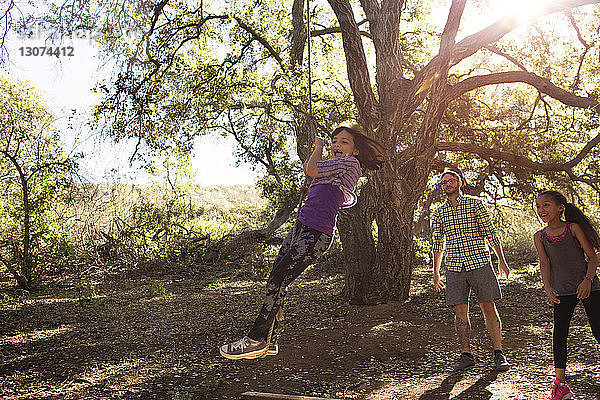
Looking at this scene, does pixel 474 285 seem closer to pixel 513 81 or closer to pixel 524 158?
pixel 513 81

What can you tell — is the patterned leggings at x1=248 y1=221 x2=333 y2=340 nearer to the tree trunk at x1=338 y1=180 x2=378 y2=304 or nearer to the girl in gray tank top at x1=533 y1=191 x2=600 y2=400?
the girl in gray tank top at x1=533 y1=191 x2=600 y2=400

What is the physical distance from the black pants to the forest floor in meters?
0.50

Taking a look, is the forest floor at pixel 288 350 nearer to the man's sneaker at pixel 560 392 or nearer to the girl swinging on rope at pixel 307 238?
the man's sneaker at pixel 560 392

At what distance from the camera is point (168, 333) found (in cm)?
736

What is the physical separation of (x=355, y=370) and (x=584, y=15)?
343 inches

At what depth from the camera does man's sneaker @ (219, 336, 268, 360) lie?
345 cm

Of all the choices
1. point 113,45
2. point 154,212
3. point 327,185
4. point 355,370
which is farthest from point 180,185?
point 327,185

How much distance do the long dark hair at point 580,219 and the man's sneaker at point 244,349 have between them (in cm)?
228

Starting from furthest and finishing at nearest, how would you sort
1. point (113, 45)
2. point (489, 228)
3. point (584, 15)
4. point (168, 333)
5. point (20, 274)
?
point (20, 274) < point (584, 15) < point (113, 45) < point (168, 333) < point (489, 228)

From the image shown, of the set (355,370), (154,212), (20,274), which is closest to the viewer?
(355,370)

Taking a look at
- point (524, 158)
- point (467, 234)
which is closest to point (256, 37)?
point (524, 158)

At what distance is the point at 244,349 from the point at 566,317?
220 cm

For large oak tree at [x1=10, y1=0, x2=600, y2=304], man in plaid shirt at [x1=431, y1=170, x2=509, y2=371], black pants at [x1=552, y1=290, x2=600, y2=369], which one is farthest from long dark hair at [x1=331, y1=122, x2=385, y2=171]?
large oak tree at [x1=10, y1=0, x2=600, y2=304]

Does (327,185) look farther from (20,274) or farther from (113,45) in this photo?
(20,274)
